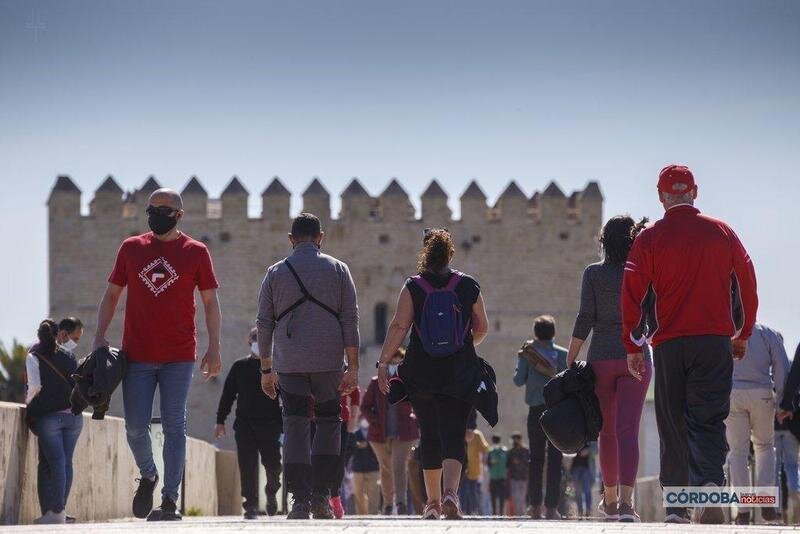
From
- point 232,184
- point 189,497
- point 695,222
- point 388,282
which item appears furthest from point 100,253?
point 695,222

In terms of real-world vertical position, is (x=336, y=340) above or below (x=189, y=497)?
above

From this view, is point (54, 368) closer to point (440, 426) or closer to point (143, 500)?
point (143, 500)

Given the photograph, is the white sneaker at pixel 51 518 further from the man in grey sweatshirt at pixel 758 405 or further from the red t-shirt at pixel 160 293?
the man in grey sweatshirt at pixel 758 405

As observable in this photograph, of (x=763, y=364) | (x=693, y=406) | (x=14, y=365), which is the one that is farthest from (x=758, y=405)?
(x=14, y=365)

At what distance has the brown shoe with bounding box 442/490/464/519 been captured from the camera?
8102mm

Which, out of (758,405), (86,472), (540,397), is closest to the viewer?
(758,405)

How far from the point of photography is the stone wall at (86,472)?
9320 mm

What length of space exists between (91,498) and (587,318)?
388cm

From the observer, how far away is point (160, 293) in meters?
8.36

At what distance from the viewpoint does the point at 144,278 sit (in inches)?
330

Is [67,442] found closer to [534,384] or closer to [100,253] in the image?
[534,384]

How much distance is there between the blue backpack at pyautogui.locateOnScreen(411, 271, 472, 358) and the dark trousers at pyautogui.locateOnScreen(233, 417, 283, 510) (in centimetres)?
309

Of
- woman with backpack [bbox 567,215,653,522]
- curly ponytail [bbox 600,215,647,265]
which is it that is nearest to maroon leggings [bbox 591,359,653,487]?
woman with backpack [bbox 567,215,653,522]

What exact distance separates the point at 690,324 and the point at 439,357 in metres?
1.40
